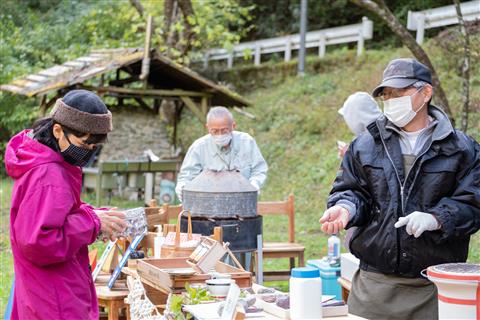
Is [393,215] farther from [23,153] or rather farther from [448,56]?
[448,56]

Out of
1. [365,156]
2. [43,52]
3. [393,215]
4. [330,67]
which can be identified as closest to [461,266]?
[393,215]

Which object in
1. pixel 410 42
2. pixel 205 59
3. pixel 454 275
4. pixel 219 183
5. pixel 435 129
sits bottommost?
pixel 454 275

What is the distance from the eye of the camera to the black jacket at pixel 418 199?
12.8 ft

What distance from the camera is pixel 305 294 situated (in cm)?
347

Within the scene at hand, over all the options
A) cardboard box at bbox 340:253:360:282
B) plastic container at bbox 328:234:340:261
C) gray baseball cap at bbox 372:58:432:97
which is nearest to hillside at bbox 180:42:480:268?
plastic container at bbox 328:234:340:261

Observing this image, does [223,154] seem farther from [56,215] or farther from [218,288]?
[56,215]

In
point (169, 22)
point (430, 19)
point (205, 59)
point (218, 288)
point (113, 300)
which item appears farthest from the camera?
point (205, 59)

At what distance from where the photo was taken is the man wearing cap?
3881 mm

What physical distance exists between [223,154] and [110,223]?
3.52m

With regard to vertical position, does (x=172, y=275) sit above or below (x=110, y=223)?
below

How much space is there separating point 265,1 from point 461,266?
2533 centimetres

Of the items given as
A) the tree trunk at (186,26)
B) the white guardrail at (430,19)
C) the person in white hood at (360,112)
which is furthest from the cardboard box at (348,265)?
the tree trunk at (186,26)

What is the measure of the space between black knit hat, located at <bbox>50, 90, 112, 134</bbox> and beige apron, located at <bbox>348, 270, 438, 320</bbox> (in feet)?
5.03

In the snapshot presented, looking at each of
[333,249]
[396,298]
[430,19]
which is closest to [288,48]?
[430,19]
